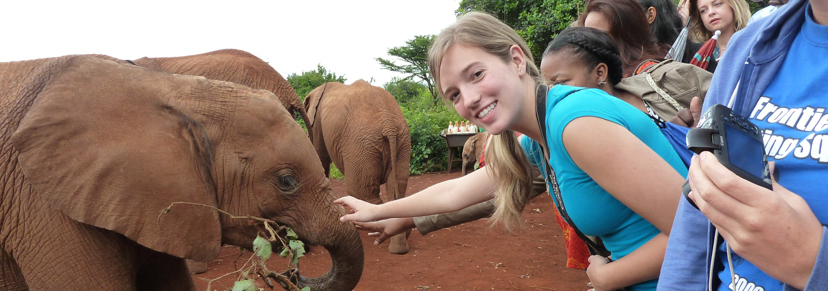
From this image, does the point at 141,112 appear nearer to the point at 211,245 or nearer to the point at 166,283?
the point at 211,245

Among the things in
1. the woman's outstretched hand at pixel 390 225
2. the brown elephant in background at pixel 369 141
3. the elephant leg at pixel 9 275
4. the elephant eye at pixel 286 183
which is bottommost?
the brown elephant in background at pixel 369 141

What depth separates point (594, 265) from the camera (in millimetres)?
1799

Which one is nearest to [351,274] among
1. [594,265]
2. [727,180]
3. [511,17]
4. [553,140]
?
[594,265]

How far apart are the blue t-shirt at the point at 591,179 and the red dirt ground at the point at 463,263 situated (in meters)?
3.59

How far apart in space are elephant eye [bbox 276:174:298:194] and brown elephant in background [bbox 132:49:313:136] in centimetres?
265

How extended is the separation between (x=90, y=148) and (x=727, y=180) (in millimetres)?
2388

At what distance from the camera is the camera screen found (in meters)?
0.84

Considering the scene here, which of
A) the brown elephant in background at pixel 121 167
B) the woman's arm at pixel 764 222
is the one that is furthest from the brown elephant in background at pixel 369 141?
the woman's arm at pixel 764 222

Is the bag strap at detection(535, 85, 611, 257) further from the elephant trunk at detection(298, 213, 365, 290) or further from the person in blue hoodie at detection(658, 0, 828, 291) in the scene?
the elephant trunk at detection(298, 213, 365, 290)

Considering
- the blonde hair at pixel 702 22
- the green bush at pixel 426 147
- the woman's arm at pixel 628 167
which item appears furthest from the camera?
the green bush at pixel 426 147

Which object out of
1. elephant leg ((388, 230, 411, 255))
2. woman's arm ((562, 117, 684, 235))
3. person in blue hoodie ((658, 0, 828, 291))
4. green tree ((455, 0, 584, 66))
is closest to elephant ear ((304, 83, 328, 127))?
elephant leg ((388, 230, 411, 255))

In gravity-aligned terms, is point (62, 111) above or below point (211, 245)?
above

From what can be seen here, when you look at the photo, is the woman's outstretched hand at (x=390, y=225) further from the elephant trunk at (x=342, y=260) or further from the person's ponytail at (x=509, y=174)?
the person's ponytail at (x=509, y=174)

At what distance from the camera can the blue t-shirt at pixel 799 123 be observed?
0.86 meters
